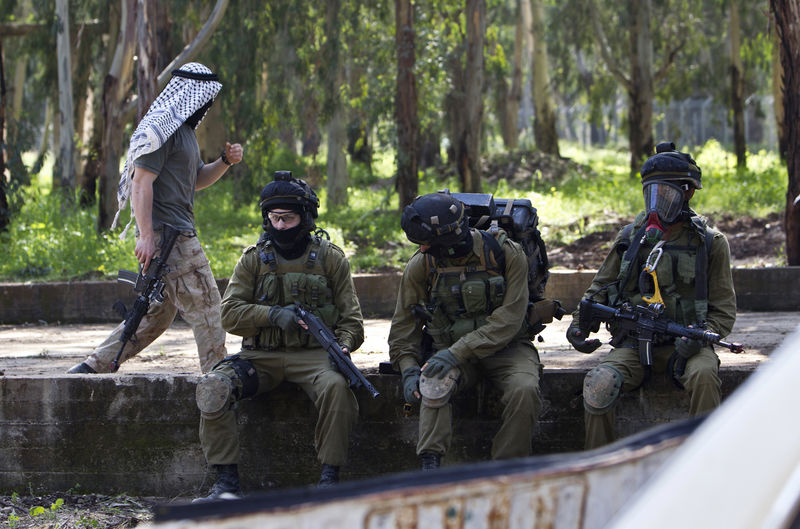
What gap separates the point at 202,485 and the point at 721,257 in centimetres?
328

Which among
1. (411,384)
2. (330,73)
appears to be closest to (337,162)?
(330,73)

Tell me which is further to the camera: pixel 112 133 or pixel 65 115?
pixel 65 115

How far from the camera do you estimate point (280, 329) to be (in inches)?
222

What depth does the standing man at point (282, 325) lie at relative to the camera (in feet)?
17.6

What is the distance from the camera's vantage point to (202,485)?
6113 mm

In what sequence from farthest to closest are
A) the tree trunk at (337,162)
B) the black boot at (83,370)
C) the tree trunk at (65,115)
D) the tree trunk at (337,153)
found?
the tree trunk at (337,162) < the tree trunk at (337,153) < the tree trunk at (65,115) < the black boot at (83,370)

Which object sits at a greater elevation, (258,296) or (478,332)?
(258,296)

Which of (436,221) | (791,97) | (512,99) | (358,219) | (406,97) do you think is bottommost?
(436,221)

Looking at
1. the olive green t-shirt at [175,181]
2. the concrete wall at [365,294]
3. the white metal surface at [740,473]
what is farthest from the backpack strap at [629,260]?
the concrete wall at [365,294]

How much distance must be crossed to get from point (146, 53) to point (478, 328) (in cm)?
809

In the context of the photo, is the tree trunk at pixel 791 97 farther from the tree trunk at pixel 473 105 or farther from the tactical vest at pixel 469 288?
the tree trunk at pixel 473 105

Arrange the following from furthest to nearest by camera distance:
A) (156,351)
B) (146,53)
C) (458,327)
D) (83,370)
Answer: (146,53) → (156,351) → (83,370) → (458,327)

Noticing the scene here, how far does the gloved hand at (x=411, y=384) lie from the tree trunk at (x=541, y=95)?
742 inches

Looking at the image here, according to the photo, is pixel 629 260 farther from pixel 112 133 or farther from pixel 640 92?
pixel 640 92
